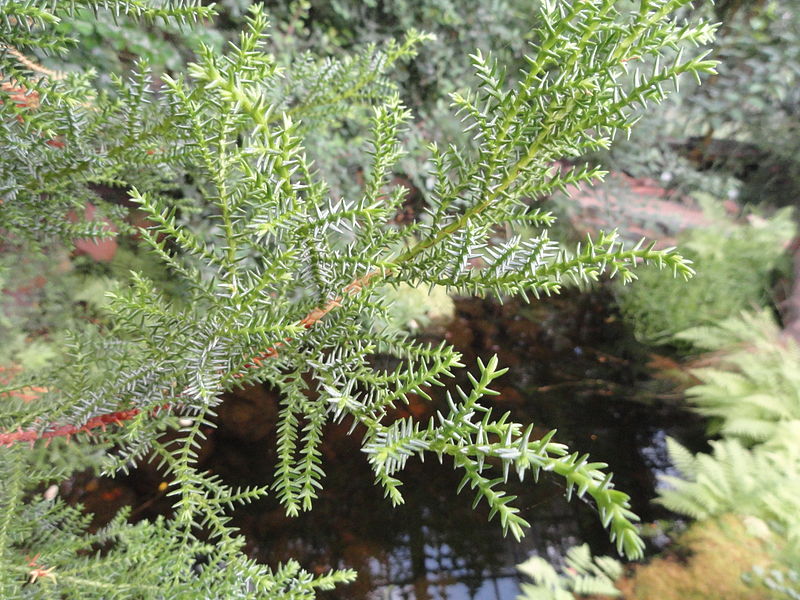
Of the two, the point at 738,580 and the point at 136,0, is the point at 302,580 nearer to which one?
the point at 136,0

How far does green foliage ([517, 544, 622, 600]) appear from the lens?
2244 millimetres

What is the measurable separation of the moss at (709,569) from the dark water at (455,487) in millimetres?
256

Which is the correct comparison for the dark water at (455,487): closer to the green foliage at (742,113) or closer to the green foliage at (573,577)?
the green foliage at (573,577)

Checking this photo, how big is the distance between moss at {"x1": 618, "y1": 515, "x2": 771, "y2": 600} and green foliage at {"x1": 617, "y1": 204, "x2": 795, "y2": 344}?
1.62m

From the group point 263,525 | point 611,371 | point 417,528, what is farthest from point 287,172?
point 611,371

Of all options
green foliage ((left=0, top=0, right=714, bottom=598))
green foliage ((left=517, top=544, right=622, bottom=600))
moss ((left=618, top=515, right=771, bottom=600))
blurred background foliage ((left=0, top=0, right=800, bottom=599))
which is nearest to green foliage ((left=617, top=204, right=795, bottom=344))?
blurred background foliage ((left=0, top=0, right=800, bottom=599))

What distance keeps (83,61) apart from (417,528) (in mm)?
2685

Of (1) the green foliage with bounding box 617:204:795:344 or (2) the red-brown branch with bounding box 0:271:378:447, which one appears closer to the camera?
(2) the red-brown branch with bounding box 0:271:378:447

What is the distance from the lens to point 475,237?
2.38 feet

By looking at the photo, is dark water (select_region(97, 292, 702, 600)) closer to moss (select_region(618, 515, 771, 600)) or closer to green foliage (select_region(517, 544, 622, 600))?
green foliage (select_region(517, 544, 622, 600))

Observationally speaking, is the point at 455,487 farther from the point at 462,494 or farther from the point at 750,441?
the point at 750,441

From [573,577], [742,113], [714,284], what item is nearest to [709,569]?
[573,577]

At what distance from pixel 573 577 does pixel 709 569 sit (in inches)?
24.1

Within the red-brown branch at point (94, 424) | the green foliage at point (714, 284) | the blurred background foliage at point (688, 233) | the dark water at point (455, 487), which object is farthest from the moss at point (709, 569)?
the red-brown branch at point (94, 424)
